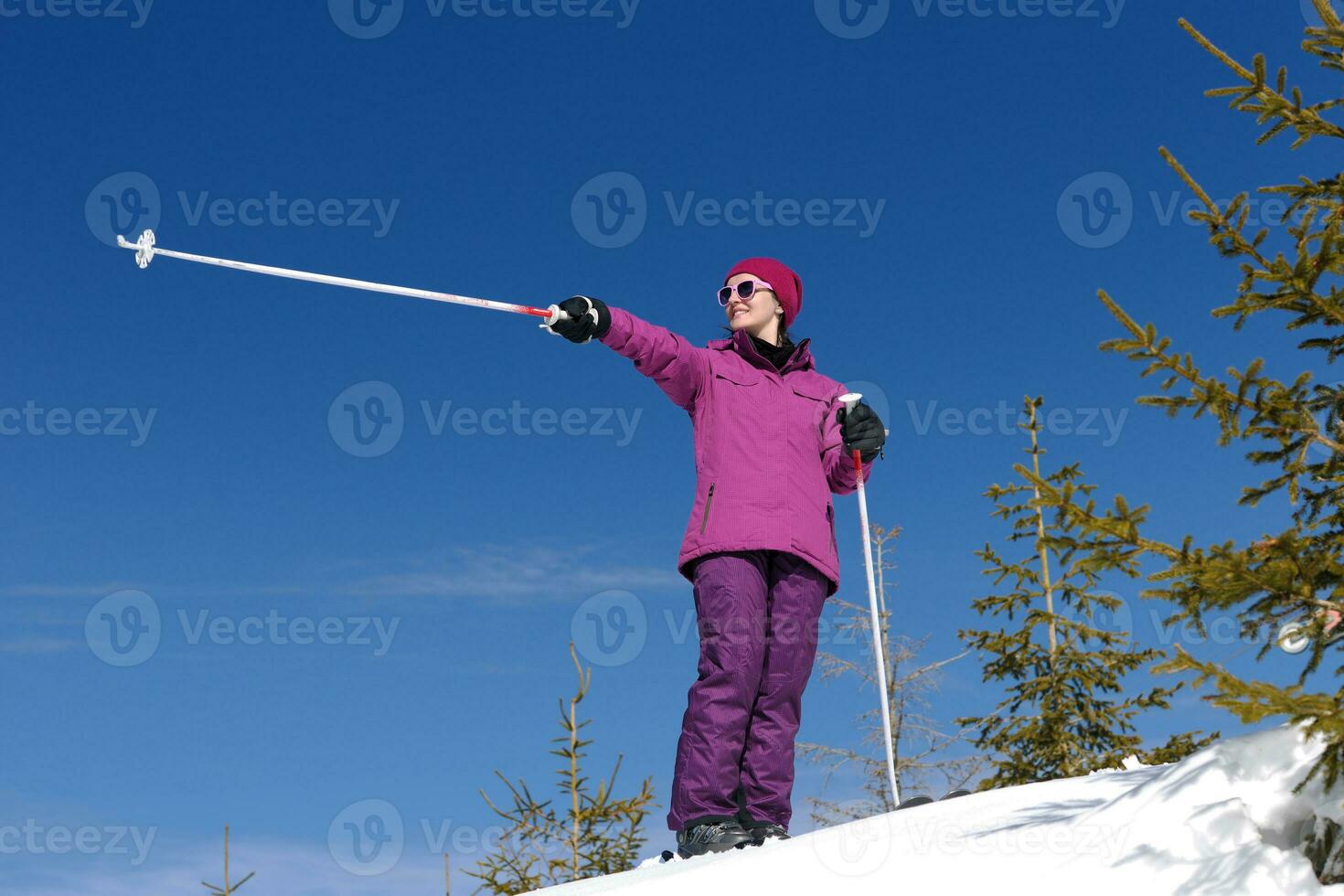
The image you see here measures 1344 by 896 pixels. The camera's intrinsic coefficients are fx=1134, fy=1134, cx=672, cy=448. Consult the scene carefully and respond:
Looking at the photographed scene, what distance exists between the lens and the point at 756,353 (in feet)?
22.5

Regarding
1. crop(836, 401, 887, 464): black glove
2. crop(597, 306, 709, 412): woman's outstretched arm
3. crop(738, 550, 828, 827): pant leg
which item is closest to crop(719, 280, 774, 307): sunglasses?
crop(597, 306, 709, 412): woman's outstretched arm

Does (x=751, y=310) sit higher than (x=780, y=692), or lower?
higher

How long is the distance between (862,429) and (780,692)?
1622 millimetres

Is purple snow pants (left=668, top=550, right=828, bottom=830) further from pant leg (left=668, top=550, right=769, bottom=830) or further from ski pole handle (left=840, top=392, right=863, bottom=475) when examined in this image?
ski pole handle (left=840, top=392, right=863, bottom=475)

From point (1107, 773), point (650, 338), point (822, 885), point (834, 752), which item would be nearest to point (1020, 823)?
point (822, 885)

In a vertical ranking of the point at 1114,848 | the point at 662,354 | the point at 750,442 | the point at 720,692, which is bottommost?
the point at 1114,848

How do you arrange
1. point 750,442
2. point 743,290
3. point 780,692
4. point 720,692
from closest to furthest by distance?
1. point 720,692
2. point 780,692
3. point 750,442
4. point 743,290

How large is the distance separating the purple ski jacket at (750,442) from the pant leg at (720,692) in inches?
8.4

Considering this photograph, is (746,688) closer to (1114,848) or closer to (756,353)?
(756,353)

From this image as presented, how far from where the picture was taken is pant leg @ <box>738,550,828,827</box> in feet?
20.5

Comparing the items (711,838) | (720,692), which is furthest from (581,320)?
(711,838)

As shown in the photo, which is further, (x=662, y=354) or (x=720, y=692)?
(x=662, y=354)

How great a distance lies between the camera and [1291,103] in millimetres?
3943

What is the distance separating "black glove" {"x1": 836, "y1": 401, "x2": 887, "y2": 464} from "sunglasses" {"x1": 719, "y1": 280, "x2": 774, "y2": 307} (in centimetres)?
95
